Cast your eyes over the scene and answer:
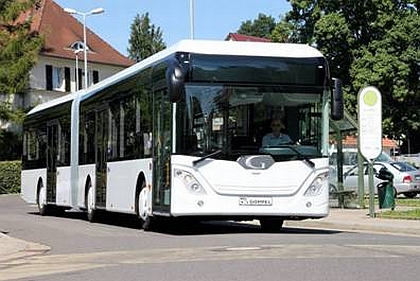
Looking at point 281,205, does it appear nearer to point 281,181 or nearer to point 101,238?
point 281,181

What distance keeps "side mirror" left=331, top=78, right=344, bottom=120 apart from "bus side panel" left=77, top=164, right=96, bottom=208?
8153 mm

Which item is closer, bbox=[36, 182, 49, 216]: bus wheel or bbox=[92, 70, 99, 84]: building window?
bbox=[36, 182, 49, 216]: bus wheel

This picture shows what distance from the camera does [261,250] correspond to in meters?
13.3

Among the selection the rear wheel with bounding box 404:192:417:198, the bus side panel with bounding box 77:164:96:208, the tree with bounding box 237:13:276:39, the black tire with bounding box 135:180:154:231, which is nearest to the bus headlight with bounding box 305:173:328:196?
the black tire with bounding box 135:180:154:231

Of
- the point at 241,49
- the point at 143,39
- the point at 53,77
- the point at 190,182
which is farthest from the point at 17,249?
the point at 143,39

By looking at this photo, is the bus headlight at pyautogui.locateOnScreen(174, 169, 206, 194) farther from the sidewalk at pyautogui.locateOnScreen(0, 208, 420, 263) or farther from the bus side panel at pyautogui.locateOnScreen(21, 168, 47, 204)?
the bus side panel at pyautogui.locateOnScreen(21, 168, 47, 204)

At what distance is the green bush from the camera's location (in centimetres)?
5178

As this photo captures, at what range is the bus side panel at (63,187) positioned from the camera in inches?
1008

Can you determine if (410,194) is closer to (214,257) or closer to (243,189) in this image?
(243,189)

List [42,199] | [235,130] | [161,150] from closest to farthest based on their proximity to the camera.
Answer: [235,130]
[161,150]
[42,199]

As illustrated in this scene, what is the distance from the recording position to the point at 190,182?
1609 centimetres

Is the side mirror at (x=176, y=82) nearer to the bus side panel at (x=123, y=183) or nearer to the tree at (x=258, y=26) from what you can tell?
the bus side panel at (x=123, y=183)

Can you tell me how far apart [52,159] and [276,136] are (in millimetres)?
12527

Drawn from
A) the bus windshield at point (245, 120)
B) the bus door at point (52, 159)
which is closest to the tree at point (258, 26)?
the bus door at point (52, 159)
